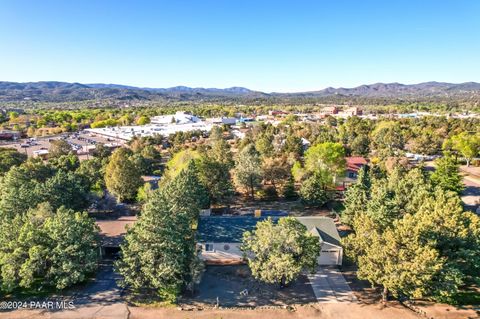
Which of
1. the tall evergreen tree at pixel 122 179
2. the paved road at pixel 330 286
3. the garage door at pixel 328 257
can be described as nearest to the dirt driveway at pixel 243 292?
the paved road at pixel 330 286

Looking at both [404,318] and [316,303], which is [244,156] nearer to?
[316,303]

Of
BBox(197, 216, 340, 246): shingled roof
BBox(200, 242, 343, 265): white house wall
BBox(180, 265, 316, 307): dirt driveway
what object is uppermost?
BBox(197, 216, 340, 246): shingled roof

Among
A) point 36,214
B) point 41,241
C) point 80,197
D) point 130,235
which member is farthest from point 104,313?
point 80,197

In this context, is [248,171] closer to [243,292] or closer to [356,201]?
[356,201]

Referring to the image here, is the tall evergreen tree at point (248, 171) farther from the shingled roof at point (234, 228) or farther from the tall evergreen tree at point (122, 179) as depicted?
the tall evergreen tree at point (122, 179)

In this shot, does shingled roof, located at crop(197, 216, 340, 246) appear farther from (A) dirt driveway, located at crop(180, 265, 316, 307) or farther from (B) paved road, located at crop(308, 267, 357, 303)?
(A) dirt driveway, located at crop(180, 265, 316, 307)

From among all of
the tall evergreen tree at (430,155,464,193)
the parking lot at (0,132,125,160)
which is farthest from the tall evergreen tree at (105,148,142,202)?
the tall evergreen tree at (430,155,464,193)

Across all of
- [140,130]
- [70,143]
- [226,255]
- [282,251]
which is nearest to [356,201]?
[282,251]

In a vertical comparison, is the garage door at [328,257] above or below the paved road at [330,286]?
above
